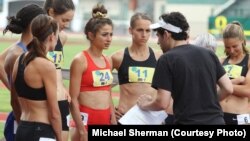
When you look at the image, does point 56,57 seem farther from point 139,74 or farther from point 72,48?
point 72,48

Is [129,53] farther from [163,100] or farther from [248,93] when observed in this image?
[163,100]

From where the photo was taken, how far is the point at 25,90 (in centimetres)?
518

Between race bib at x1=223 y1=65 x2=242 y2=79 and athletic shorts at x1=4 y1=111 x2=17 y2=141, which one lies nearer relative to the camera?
athletic shorts at x1=4 y1=111 x2=17 y2=141

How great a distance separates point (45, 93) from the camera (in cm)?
517

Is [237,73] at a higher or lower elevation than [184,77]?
lower

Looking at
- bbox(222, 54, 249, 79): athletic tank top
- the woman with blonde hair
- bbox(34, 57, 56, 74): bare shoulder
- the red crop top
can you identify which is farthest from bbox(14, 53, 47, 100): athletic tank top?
bbox(222, 54, 249, 79): athletic tank top

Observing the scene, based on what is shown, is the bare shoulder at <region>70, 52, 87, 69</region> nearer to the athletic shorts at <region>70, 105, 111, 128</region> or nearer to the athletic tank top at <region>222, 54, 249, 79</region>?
the athletic shorts at <region>70, 105, 111, 128</region>

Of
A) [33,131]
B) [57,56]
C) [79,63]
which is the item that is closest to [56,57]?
[57,56]

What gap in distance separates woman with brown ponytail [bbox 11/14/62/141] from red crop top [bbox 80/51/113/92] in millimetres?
1094

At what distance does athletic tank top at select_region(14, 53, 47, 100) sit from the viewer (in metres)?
5.16

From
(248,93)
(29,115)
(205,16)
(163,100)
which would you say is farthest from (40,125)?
(205,16)

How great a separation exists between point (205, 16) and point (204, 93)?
39278mm

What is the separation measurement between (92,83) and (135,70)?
0.60 m

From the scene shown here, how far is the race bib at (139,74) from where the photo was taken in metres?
6.79
